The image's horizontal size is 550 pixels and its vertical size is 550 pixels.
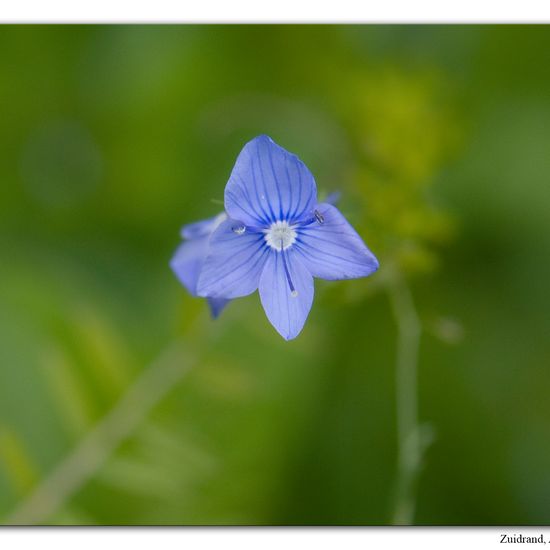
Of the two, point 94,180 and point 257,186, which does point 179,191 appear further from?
point 257,186

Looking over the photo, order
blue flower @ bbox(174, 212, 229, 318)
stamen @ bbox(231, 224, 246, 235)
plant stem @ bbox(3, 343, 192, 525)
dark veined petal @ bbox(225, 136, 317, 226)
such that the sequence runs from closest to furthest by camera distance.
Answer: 1. dark veined petal @ bbox(225, 136, 317, 226)
2. stamen @ bbox(231, 224, 246, 235)
3. blue flower @ bbox(174, 212, 229, 318)
4. plant stem @ bbox(3, 343, 192, 525)

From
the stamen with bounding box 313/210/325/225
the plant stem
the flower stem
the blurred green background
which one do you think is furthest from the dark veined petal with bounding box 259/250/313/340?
the plant stem

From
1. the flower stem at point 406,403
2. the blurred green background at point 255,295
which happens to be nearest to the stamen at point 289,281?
the flower stem at point 406,403

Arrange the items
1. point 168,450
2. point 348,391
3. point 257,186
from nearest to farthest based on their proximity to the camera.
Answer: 1. point 257,186
2. point 168,450
3. point 348,391

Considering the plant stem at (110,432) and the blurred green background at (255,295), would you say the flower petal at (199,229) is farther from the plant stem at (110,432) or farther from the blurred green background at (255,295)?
the plant stem at (110,432)

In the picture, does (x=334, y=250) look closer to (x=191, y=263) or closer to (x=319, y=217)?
(x=319, y=217)

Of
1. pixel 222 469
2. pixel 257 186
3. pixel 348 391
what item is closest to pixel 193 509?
pixel 222 469

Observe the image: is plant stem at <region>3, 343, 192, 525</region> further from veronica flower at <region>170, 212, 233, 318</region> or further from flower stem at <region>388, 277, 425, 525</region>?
veronica flower at <region>170, 212, 233, 318</region>
